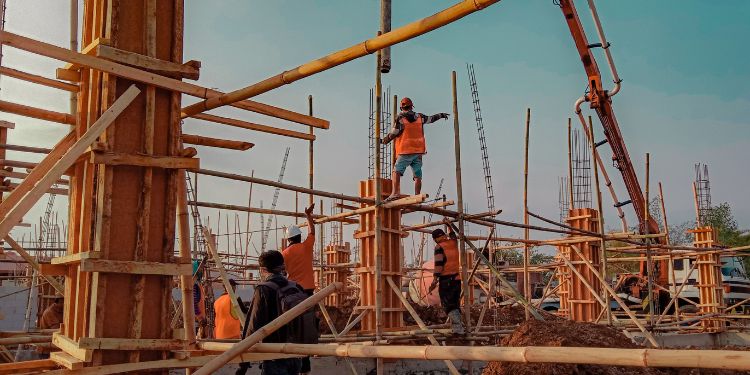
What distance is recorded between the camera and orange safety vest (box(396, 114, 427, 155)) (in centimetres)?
969

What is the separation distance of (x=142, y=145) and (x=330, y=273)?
14690 millimetres

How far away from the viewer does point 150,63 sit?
4770 millimetres

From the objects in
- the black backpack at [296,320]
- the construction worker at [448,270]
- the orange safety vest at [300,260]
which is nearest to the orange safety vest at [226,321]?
the orange safety vest at [300,260]

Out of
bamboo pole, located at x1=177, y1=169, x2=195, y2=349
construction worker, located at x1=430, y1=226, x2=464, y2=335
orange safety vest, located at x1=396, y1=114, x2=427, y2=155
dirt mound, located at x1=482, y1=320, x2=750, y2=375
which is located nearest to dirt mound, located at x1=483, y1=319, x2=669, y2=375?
dirt mound, located at x1=482, y1=320, x2=750, y2=375

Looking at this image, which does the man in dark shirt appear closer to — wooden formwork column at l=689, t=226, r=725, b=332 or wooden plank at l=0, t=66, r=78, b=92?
wooden plank at l=0, t=66, r=78, b=92

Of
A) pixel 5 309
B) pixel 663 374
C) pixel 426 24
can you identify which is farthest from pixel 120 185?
pixel 5 309

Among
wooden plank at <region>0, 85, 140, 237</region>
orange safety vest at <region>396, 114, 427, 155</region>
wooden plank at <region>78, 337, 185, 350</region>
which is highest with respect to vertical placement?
orange safety vest at <region>396, 114, 427, 155</region>

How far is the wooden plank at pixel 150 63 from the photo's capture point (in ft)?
14.8

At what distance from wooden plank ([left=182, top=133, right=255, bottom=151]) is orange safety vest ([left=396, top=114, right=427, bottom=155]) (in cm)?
413

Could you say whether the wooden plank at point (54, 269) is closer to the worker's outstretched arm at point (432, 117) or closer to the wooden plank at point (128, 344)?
the wooden plank at point (128, 344)

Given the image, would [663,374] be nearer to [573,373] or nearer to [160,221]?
[573,373]

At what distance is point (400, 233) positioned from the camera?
10.7 metres

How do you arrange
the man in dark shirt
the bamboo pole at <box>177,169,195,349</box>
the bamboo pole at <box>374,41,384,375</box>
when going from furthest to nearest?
1. the bamboo pole at <box>374,41,384,375</box>
2. the man in dark shirt
3. the bamboo pole at <box>177,169,195,349</box>

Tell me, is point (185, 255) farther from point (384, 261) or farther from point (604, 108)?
point (604, 108)
